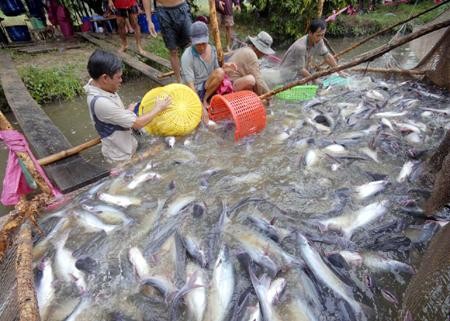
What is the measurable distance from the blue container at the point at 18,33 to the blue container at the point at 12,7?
795mm

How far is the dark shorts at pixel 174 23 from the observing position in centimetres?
588

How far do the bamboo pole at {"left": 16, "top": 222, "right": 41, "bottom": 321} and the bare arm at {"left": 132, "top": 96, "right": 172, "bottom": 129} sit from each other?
1849mm

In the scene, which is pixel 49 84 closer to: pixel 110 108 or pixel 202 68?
pixel 202 68

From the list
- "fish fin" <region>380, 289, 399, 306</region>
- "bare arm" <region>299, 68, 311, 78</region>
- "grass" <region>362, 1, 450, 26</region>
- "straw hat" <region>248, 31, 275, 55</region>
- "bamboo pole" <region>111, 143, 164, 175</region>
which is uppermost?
"straw hat" <region>248, 31, 275, 55</region>

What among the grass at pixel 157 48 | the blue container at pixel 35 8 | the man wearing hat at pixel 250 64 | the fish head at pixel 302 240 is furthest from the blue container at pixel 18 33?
the fish head at pixel 302 240

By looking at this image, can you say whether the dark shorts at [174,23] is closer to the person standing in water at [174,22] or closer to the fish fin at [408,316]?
the person standing in water at [174,22]

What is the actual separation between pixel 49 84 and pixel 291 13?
340 inches

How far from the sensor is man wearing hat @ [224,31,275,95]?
216 inches

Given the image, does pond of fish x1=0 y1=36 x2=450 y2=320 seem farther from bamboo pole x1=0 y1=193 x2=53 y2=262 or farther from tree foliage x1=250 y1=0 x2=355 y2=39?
tree foliage x1=250 y1=0 x2=355 y2=39

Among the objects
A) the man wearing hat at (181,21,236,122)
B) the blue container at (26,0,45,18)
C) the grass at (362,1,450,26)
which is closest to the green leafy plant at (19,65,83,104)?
the man wearing hat at (181,21,236,122)

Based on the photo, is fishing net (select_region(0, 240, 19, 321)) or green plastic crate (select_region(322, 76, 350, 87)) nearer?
fishing net (select_region(0, 240, 19, 321))

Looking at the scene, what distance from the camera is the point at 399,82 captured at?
6.96m

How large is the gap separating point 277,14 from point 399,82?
6.16 m

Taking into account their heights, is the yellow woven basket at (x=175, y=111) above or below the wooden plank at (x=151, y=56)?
above
